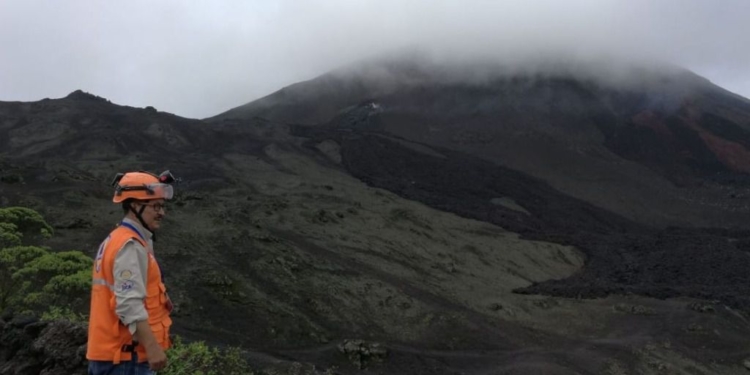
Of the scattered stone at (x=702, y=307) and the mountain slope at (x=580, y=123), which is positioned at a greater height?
the mountain slope at (x=580, y=123)

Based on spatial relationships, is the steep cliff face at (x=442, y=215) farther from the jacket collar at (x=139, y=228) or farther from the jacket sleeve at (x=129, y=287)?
the jacket sleeve at (x=129, y=287)

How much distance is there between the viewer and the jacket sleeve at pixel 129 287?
3.46 meters

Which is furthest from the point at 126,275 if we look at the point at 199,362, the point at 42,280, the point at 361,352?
the point at 361,352

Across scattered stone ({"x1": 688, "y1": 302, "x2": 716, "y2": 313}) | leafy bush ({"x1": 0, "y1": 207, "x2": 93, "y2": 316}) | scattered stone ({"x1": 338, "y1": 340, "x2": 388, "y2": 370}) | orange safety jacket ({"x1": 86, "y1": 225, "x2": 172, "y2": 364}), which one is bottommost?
scattered stone ({"x1": 688, "y1": 302, "x2": 716, "y2": 313})

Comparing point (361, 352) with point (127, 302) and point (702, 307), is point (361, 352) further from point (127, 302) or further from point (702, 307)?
point (702, 307)

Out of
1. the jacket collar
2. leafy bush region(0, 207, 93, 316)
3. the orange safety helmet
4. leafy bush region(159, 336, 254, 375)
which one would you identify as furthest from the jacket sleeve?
leafy bush region(0, 207, 93, 316)

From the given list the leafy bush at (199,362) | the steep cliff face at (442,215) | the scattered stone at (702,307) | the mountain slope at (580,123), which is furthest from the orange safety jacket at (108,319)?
the mountain slope at (580,123)

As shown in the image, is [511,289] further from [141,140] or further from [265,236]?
[141,140]

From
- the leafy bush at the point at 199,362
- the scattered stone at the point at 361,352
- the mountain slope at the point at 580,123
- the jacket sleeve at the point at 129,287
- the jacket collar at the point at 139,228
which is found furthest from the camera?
the mountain slope at the point at 580,123

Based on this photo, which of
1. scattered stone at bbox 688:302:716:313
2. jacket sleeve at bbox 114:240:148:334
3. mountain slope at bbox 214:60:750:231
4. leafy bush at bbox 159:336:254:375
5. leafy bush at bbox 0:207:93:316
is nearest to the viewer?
jacket sleeve at bbox 114:240:148:334

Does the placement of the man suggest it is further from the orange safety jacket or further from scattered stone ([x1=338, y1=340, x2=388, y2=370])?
scattered stone ([x1=338, y1=340, x2=388, y2=370])

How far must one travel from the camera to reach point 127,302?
3461 millimetres

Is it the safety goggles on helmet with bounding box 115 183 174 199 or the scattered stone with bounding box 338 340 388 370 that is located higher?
the safety goggles on helmet with bounding box 115 183 174 199

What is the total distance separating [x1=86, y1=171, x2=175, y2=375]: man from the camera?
349cm
